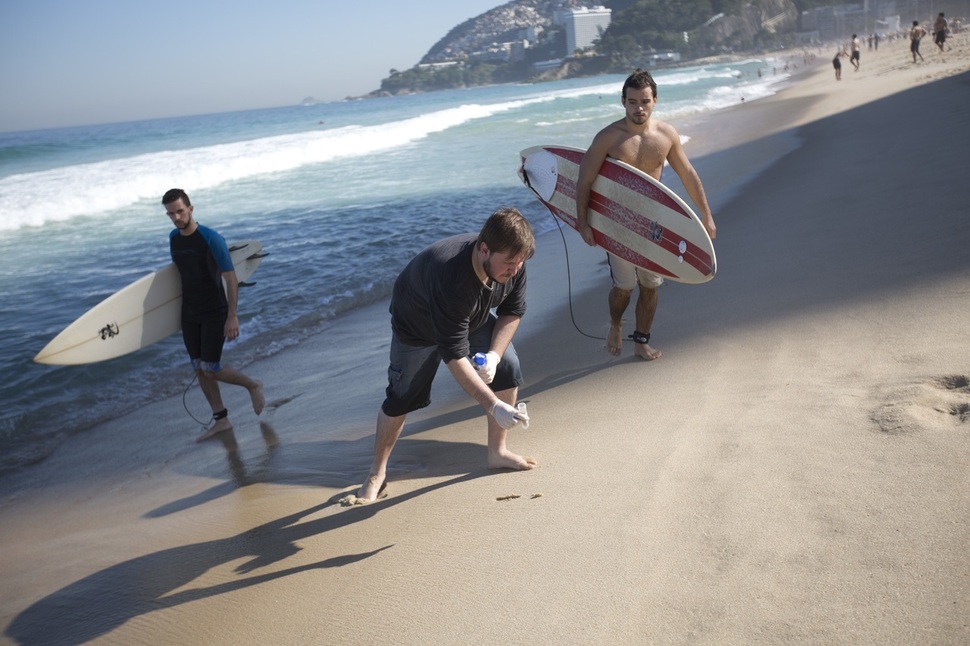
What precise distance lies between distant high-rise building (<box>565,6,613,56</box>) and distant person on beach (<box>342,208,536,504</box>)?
159 m

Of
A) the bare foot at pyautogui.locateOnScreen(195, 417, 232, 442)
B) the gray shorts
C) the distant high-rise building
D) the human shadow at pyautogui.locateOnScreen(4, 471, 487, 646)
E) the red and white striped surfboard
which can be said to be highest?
the distant high-rise building

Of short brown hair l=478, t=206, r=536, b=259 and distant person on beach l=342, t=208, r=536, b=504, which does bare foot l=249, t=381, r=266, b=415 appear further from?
short brown hair l=478, t=206, r=536, b=259

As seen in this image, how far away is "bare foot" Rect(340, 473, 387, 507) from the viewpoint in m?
3.60

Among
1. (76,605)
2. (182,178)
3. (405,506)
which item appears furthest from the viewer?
(182,178)

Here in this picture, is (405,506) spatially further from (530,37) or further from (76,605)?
(530,37)

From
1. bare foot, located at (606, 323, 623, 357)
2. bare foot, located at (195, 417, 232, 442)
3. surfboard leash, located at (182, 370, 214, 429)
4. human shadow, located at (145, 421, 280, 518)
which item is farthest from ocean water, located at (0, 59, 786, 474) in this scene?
bare foot, located at (606, 323, 623, 357)

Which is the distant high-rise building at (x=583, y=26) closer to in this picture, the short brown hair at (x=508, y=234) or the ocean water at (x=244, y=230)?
the ocean water at (x=244, y=230)

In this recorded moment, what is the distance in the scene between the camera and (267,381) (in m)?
6.13

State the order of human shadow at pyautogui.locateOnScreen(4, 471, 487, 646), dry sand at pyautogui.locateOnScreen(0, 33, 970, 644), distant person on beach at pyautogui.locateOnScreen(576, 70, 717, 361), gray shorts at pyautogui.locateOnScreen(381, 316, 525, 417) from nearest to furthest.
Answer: dry sand at pyautogui.locateOnScreen(0, 33, 970, 644)
human shadow at pyautogui.locateOnScreen(4, 471, 487, 646)
gray shorts at pyautogui.locateOnScreen(381, 316, 525, 417)
distant person on beach at pyautogui.locateOnScreen(576, 70, 717, 361)

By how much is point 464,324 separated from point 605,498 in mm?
956

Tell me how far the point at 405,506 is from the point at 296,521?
56 cm

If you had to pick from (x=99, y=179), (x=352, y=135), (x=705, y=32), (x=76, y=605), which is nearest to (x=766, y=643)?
(x=76, y=605)

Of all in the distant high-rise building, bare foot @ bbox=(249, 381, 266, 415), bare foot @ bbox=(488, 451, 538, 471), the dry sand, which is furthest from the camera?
the distant high-rise building

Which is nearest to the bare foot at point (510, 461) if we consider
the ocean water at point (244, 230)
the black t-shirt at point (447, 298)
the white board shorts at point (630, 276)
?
the black t-shirt at point (447, 298)
